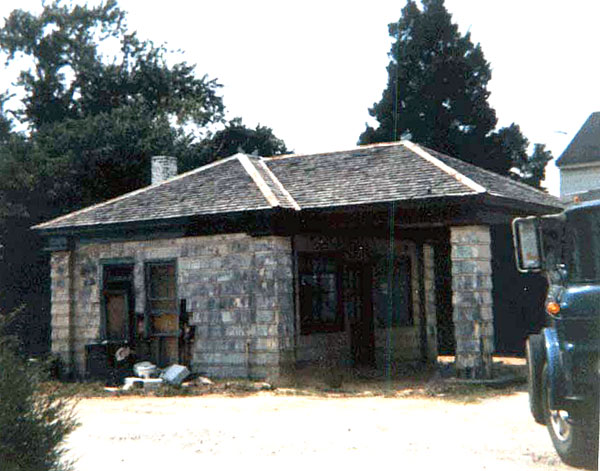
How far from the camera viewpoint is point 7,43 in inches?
1650

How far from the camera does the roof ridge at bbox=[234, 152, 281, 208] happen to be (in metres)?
16.3

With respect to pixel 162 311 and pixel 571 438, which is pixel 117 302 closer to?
pixel 162 311

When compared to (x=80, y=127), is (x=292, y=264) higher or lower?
lower

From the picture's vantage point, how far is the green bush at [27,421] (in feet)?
19.2

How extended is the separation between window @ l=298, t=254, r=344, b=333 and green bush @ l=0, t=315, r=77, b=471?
10.9 m

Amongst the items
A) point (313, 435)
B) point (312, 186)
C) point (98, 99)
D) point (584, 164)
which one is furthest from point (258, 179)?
point (98, 99)

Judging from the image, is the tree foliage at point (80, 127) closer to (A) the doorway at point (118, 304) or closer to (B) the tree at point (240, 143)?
Answer: (B) the tree at point (240, 143)

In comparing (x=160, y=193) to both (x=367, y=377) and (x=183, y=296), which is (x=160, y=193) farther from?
(x=367, y=377)

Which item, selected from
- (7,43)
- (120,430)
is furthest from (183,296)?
(7,43)

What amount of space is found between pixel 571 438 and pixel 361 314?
1134 centimetres

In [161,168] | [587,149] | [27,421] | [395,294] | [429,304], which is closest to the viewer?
[27,421]

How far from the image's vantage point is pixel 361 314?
18812 millimetres

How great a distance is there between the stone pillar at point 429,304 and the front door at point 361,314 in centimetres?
168

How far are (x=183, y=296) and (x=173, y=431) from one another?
668 centimetres
